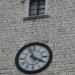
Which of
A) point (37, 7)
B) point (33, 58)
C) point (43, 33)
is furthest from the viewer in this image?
point (37, 7)

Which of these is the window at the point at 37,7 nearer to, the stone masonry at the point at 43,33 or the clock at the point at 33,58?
the stone masonry at the point at 43,33

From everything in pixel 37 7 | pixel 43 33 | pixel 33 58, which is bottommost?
pixel 33 58

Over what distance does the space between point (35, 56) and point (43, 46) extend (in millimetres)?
369

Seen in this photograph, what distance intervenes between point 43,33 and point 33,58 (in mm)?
875

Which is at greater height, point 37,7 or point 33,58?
point 37,7

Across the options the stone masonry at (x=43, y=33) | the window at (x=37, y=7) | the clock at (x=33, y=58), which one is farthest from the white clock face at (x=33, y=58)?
the window at (x=37, y=7)

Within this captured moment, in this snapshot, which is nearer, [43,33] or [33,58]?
[33,58]

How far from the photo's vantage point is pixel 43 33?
1306cm

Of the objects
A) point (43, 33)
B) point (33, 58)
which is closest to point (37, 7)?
point (43, 33)

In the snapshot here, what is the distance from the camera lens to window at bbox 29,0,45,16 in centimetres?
1368

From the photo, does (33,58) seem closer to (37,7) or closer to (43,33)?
(43,33)

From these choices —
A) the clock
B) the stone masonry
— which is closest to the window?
the stone masonry

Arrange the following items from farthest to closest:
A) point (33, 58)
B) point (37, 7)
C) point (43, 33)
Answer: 1. point (37, 7)
2. point (43, 33)
3. point (33, 58)

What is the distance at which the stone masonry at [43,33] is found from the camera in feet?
40.6
